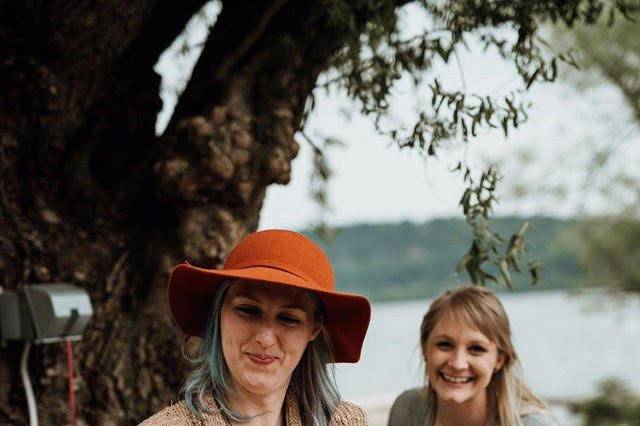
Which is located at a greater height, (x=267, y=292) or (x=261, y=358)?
(x=267, y=292)

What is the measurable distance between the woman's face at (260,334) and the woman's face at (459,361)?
134cm

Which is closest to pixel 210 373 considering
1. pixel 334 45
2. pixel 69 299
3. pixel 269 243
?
pixel 269 243

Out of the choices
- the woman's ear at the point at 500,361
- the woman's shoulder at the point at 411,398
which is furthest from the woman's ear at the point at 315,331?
the woman's shoulder at the point at 411,398

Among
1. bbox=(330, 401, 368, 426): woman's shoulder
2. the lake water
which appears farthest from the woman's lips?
the lake water

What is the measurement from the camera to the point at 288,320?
2.25 m

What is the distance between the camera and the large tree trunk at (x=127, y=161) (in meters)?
3.33

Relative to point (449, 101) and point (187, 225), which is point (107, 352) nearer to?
point (187, 225)

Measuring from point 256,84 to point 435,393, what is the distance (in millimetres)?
1417

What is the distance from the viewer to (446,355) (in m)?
3.50

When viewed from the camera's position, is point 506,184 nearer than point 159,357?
No

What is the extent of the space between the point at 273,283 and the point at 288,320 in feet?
0.35

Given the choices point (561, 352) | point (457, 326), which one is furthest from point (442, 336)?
point (561, 352)

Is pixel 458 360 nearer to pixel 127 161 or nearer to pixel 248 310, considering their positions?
pixel 248 310

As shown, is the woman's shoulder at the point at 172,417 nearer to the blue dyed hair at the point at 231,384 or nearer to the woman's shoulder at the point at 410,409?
the blue dyed hair at the point at 231,384
